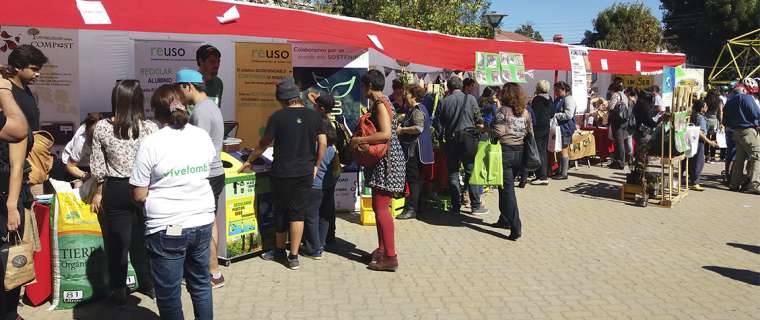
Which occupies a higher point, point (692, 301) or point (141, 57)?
point (141, 57)

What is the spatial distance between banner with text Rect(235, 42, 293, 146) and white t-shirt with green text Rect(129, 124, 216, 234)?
174 inches

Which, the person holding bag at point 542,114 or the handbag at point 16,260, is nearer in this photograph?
the handbag at point 16,260

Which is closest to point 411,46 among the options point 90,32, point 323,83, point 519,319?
point 323,83

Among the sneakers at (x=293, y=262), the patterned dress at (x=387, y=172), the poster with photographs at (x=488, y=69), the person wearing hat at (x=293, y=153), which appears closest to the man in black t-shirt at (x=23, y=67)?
the person wearing hat at (x=293, y=153)

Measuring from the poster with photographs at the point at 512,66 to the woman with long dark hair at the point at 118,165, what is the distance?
7141mm

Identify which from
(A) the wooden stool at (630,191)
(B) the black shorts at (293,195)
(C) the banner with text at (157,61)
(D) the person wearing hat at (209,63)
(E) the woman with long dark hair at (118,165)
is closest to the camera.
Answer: (E) the woman with long dark hair at (118,165)

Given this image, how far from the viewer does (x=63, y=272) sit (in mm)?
4633

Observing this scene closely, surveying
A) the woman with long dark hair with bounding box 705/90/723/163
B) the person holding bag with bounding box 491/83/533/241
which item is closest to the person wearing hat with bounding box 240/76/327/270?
the person holding bag with bounding box 491/83/533/241

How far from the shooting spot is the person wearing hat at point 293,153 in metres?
5.32

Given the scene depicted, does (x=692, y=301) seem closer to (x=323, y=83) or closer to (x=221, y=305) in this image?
(x=221, y=305)

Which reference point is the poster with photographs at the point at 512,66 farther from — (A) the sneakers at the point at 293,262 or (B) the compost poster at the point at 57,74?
(B) the compost poster at the point at 57,74

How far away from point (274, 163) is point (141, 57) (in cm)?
279

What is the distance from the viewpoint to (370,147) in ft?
17.7

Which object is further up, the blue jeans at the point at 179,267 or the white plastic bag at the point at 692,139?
the white plastic bag at the point at 692,139
